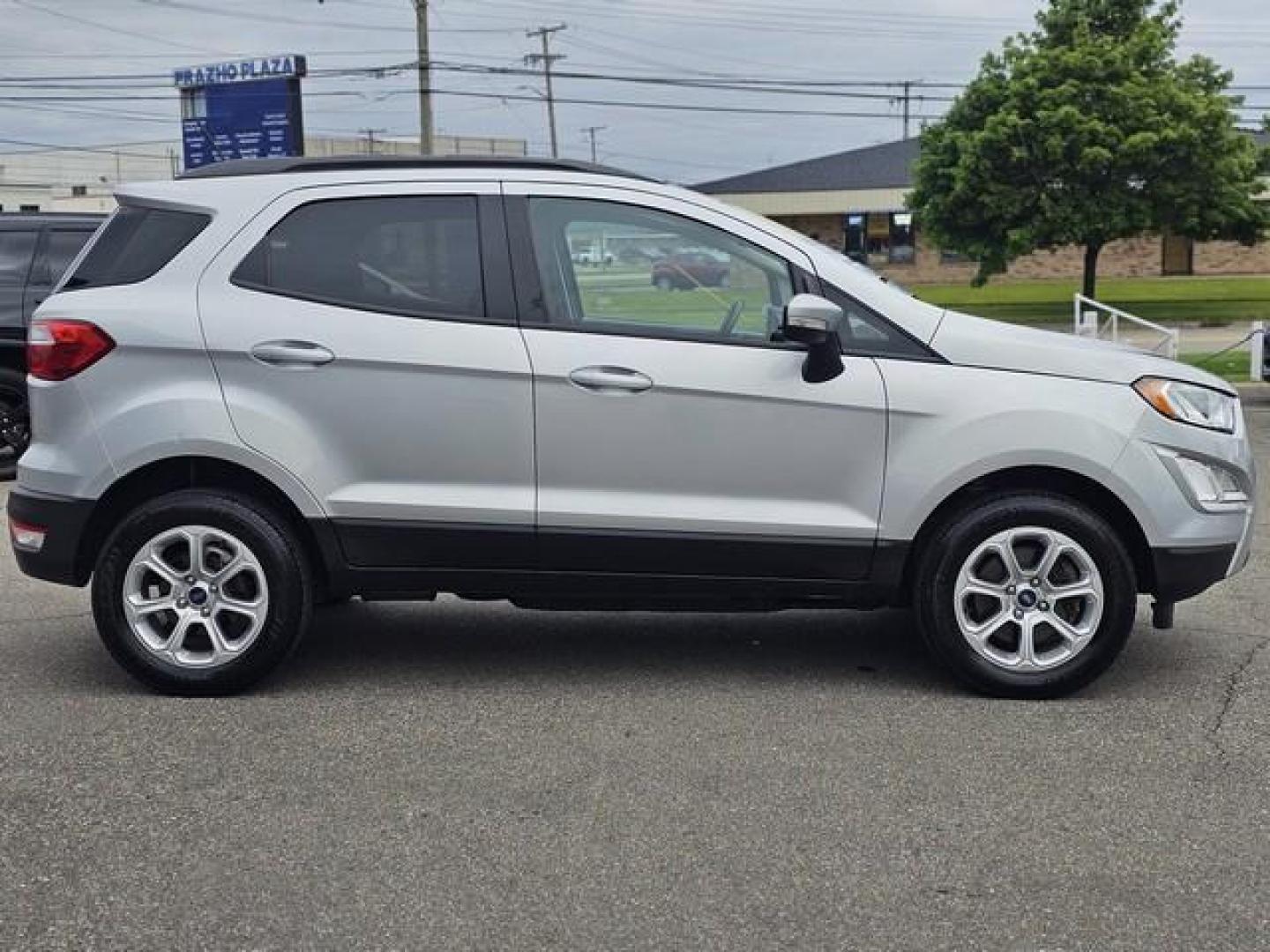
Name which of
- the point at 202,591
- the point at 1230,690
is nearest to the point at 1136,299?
the point at 1230,690

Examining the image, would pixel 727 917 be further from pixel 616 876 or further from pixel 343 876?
pixel 343 876

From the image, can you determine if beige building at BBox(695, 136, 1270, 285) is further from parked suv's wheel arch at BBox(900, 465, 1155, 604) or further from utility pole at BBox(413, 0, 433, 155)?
parked suv's wheel arch at BBox(900, 465, 1155, 604)

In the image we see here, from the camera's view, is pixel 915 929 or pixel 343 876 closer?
pixel 915 929

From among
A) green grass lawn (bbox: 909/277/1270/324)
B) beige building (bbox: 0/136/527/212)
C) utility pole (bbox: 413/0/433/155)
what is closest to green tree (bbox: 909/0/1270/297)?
green grass lawn (bbox: 909/277/1270/324)

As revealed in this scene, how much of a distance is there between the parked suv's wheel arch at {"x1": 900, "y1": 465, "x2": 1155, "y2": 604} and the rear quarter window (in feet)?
9.48

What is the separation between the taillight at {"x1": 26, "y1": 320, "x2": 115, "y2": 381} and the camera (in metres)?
5.16

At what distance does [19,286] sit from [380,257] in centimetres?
668

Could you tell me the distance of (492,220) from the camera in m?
5.27

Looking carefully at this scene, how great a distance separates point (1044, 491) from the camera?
17.2 feet

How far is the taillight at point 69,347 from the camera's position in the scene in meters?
5.16

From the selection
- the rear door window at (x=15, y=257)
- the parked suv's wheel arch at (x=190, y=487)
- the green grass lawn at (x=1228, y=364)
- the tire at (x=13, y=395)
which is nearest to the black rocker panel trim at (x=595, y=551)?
the parked suv's wheel arch at (x=190, y=487)

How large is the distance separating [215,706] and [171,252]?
167 centimetres

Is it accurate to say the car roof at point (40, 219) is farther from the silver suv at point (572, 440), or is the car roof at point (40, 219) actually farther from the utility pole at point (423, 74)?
the utility pole at point (423, 74)

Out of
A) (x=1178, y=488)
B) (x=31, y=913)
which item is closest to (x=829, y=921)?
(x=31, y=913)
